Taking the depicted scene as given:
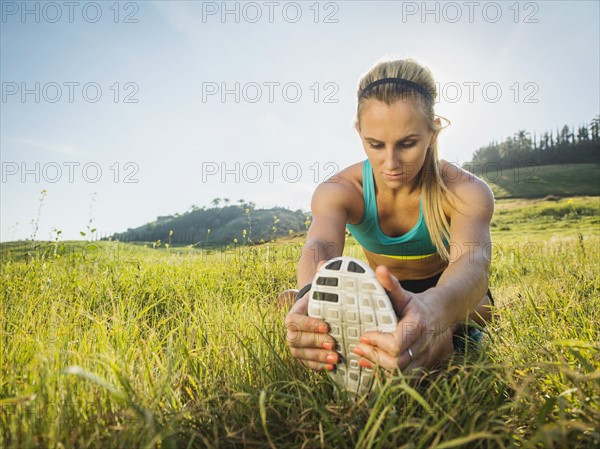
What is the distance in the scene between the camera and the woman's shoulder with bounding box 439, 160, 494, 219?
107 inches

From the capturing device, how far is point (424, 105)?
2641 millimetres

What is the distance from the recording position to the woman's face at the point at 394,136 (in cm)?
249

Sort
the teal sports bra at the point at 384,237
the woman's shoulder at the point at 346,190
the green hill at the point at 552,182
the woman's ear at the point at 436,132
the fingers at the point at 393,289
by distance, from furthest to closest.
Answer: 1. the green hill at the point at 552,182
2. the teal sports bra at the point at 384,237
3. the woman's shoulder at the point at 346,190
4. the woman's ear at the point at 436,132
5. the fingers at the point at 393,289

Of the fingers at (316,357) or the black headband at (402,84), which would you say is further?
the black headband at (402,84)

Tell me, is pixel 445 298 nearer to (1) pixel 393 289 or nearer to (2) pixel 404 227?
(1) pixel 393 289

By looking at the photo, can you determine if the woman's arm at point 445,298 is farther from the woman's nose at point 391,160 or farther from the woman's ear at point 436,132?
the woman's nose at point 391,160

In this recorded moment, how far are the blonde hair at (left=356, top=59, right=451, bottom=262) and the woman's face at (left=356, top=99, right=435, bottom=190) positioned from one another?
0.20 ft

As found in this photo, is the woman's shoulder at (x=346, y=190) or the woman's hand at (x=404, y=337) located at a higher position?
the woman's shoulder at (x=346, y=190)

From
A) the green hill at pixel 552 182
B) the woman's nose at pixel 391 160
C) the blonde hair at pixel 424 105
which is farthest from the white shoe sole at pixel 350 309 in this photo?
the green hill at pixel 552 182

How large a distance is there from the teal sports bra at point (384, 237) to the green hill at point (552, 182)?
147 feet

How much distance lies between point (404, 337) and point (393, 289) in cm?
18

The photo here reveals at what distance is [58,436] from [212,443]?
433 mm

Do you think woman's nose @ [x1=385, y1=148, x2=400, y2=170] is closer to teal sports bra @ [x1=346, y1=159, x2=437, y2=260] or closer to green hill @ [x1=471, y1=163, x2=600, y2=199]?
teal sports bra @ [x1=346, y1=159, x2=437, y2=260]

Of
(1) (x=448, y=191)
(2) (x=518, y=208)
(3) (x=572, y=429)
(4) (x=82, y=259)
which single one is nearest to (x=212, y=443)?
(3) (x=572, y=429)
